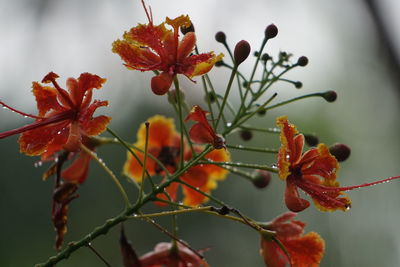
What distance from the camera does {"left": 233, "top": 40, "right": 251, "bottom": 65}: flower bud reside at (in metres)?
2.09

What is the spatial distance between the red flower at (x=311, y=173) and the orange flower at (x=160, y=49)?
405 millimetres

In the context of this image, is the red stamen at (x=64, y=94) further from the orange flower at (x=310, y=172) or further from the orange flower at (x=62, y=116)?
the orange flower at (x=310, y=172)

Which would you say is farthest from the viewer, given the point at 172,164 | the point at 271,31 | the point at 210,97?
the point at 172,164

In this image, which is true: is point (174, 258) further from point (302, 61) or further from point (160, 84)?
point (302, 61)

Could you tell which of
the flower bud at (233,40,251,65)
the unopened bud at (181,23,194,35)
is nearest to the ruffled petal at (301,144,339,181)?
the flower bud at (233,40,251,65)

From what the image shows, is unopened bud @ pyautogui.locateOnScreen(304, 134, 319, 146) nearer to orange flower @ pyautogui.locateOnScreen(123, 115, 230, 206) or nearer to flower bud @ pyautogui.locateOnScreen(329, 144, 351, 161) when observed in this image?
flower bud @ pyautogui.locateOnScreen(329, 144, 351, 161)

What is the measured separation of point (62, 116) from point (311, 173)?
94 cm

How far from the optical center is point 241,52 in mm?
2088

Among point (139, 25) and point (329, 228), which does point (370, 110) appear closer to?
point (329, 228)

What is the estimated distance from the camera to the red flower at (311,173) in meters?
1.98

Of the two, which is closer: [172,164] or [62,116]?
[62,116]

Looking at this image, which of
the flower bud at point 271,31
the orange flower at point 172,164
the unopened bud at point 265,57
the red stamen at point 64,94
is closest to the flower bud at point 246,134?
the orange flower at point 172,164

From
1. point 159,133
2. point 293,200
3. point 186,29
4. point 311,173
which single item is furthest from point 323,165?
point 159,133

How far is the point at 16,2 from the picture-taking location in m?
11.1
